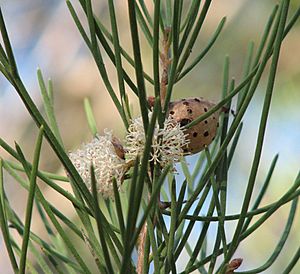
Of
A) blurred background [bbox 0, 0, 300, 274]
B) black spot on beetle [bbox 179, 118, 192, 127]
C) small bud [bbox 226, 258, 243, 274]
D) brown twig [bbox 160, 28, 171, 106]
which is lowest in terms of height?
small bud [bbox 226, 258, 243, 274]

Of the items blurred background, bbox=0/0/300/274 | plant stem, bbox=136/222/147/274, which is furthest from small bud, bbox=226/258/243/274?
blurred background, bbox=0/0/300/274

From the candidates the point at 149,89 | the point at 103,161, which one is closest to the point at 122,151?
the point at 103,161

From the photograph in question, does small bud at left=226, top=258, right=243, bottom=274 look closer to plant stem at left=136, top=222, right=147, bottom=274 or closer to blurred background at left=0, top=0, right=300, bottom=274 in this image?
plant stem at left=136, top=222, right=147, bottom=274

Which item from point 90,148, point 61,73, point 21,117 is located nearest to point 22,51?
point 61,73

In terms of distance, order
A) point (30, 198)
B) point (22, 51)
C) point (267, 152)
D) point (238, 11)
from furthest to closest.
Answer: point (22, 51) → point (238, 11) → point (267, 152) → point (30, 198)

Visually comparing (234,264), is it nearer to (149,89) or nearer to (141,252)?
(141,252)

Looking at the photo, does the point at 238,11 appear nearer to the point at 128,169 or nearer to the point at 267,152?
the point at 267,152

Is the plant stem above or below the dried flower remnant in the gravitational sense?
below
